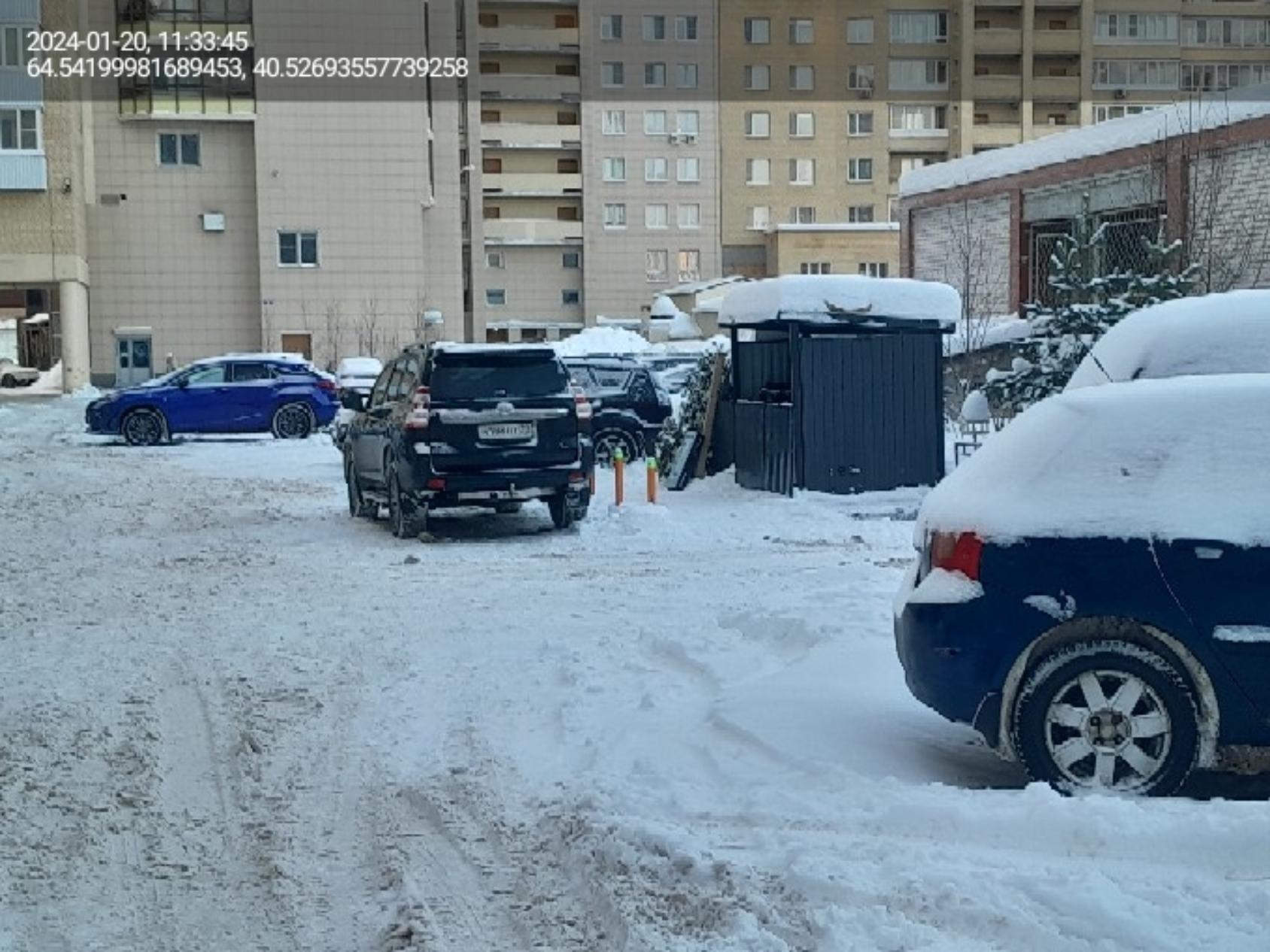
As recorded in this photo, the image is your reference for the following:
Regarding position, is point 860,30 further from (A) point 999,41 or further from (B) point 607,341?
(B) point 607,341

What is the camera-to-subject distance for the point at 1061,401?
6801 mm

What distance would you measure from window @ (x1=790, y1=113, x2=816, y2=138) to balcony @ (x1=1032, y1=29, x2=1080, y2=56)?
11.5m

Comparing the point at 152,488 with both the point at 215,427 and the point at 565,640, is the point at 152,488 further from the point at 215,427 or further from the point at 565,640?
the point at 565,640

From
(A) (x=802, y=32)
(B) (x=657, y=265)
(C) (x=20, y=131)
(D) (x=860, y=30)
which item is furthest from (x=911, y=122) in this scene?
(C) (x=20, y=131)

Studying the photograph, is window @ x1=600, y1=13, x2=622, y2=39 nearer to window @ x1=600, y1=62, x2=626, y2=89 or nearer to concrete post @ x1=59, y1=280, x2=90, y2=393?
window @ x1=600, y1=62, x2=626, y2=89

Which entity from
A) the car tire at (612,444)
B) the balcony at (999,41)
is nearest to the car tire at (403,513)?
the car tire at (612,444)

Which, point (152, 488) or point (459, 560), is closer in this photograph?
point (459, 560)

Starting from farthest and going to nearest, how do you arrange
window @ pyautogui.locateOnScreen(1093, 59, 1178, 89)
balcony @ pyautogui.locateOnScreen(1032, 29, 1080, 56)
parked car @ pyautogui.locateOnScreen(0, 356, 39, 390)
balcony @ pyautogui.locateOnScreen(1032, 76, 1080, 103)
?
window @ pyautogui.locateOnScreen(1093, 59, 1178, 89), balcony @ pyautogui.locateOnScreen(1032, 76, 1080, 103), balcony @ pyautogui.locateOnScreen(1032, 29, 1080, 56), parked car @ pyautogui.locateOnScreen(0, 356, 39, 390)

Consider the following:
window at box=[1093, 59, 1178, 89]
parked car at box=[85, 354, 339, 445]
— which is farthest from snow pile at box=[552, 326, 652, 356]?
window at box=[1093, 59, 1178, 89]

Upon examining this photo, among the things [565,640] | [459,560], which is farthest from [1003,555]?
[459,560]

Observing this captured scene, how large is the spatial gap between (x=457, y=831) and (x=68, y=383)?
55.7 m

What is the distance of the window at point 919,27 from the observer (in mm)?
77562

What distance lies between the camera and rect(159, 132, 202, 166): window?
6178 centimetres

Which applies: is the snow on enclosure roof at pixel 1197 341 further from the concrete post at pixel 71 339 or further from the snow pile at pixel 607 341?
the concrete post at pixel 71 339
